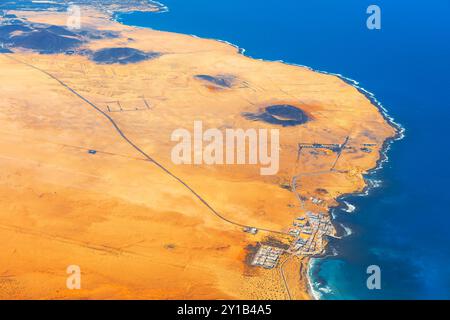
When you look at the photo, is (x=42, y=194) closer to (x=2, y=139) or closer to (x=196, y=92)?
(x=2, y=139)

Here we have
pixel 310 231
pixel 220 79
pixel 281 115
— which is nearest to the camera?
pixel 310 231

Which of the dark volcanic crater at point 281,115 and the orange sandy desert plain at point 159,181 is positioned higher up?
the dark volcanic crater at point 281,115

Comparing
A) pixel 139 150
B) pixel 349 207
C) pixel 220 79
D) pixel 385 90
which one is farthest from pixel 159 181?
pixel 385 90

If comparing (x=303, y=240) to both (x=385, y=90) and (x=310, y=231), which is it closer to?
(x=310, y=231)

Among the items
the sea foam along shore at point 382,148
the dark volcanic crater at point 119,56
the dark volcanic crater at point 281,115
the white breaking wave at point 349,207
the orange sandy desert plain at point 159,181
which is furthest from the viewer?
the dark volcanic crater at point 119,56

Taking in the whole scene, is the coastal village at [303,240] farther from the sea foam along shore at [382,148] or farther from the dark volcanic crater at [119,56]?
the dark volcanic crater at [119,56]

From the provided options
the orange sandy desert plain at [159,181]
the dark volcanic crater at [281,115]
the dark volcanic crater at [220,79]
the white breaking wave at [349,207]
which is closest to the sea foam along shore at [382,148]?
the white breaking wave at [349,207]

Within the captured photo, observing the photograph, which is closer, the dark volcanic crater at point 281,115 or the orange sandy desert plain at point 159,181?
the orange sandy desert plain at point 159,181
